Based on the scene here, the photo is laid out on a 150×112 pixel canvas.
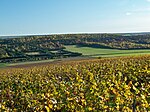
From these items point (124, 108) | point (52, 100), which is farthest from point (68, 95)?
point (124, 108)

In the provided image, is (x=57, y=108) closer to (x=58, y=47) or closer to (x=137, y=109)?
(x=137, y=109)

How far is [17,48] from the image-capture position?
82562 mm

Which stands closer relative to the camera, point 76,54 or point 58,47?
point 76,54

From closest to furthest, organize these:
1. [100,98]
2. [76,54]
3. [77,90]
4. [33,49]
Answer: [100,98]
[77,90]
[76,54]
[33,49]

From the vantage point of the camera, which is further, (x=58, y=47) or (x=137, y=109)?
(x=58, y=47)

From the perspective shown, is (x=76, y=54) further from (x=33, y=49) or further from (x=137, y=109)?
(x=137, y=109)

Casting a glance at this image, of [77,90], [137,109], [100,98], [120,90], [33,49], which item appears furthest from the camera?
[33,49]

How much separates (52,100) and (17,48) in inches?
2828

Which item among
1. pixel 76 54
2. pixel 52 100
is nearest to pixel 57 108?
pixel 52 100

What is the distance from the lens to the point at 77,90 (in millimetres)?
13945

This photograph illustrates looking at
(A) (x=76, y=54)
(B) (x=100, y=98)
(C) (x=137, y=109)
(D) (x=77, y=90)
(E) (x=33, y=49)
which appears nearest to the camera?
(C) (x=137, y=109)

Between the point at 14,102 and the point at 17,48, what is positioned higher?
the point at 14,102

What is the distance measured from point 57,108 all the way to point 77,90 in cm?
243

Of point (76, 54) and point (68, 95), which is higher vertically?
point (68, 95)
